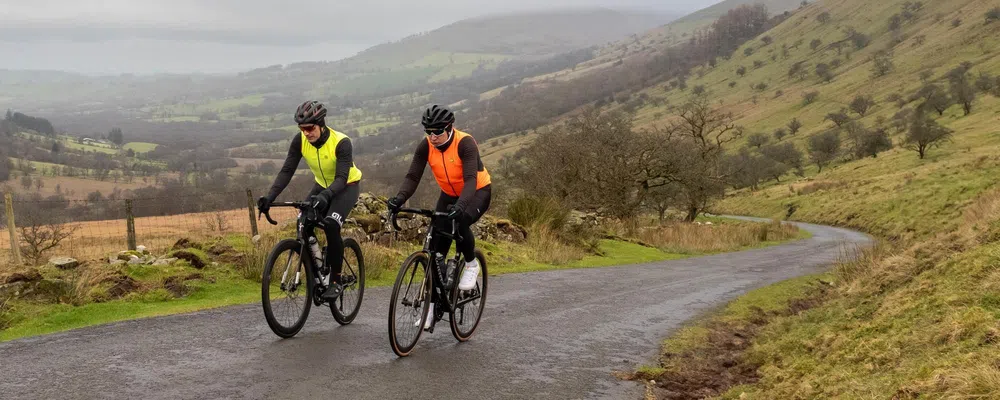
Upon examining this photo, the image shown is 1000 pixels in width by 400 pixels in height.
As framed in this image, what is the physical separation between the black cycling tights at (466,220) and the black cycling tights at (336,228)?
1088 mm

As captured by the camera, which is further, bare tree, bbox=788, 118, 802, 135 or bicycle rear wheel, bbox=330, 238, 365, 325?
bare tree, bbox=788, 118, 802, 135

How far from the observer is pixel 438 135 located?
6.96 m

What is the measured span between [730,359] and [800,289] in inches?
Answer: 263

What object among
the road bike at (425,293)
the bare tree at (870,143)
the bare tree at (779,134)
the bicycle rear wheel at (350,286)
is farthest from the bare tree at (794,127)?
the road bike at (425,293)

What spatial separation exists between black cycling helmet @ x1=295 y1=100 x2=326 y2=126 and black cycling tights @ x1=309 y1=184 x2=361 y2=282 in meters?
0.83

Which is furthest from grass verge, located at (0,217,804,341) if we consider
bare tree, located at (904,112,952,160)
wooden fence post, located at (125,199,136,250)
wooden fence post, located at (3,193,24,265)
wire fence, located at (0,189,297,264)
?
bare tree, located at (904,112,952,160)

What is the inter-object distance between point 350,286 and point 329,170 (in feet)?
4.68

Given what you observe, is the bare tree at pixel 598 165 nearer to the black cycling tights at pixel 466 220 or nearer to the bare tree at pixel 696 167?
the bare tree at pixel 696 167

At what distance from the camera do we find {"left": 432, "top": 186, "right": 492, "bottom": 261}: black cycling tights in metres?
7.08

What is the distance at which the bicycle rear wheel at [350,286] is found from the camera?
8031 millimetres

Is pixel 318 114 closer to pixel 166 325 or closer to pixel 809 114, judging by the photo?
pixel 166 325

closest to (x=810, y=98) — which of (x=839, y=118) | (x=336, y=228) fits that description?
(x=839, y=118)

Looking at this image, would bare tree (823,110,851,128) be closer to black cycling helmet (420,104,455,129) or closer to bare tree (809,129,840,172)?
bare tree (809,129,840,172)

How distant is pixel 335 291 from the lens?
7617mm
